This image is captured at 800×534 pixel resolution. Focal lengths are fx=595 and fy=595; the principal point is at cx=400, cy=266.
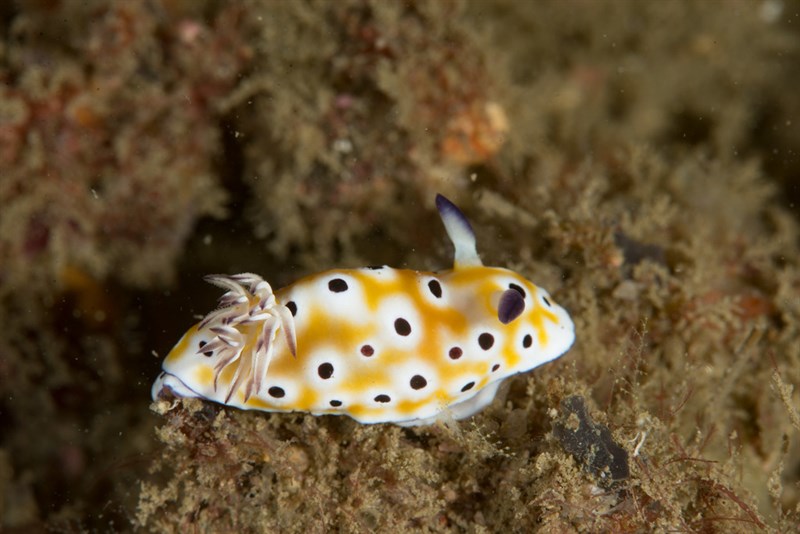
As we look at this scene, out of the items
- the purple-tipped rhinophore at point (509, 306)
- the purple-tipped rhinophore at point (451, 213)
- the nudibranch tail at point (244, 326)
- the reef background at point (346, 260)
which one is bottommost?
A: the reef background at point (346, 260)

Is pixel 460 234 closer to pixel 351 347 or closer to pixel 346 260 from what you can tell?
pixel 351 347

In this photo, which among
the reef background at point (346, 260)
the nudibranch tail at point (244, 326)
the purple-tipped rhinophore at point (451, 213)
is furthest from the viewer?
the purple-tipped rhinophore at point (451, 213)

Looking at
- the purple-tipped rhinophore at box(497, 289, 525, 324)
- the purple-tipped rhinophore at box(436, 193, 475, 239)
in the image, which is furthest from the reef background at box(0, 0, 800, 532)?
the purple-tipped rhinophore at box(436, 193, 475, 239)

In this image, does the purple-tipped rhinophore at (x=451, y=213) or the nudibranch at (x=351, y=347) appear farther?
the purple-tipped rhinophore at (x=451, y=213)

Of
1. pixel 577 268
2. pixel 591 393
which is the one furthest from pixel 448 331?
pixel 577 268

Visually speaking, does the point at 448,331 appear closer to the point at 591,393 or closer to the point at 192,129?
the point at 591,393

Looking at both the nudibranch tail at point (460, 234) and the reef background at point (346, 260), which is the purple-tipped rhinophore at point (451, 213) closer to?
the nudibranch tail at point (460, 234)

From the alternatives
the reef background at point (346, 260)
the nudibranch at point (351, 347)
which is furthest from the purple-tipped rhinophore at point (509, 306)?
the reef background at point (346, 260)
